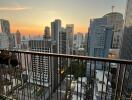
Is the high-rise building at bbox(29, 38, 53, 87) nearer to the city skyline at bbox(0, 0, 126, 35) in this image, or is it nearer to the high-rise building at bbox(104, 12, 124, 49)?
the city skyline at bbox(0, 0, 126, 35)

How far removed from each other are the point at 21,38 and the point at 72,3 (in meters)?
1.83

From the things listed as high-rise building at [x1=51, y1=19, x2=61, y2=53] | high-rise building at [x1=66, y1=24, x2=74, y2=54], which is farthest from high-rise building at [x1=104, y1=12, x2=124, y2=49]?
high-rise building at [x1=51, y1=19, x2=61, y2=53]

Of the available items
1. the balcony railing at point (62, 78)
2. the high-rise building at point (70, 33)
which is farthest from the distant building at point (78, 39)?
the balcony railing at point (62, 78)

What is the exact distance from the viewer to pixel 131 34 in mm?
5816

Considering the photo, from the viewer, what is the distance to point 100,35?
3416 millimetres

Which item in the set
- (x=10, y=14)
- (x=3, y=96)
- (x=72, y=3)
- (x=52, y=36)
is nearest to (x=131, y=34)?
(x=72, y=3)

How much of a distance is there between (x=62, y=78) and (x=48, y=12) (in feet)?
8.59

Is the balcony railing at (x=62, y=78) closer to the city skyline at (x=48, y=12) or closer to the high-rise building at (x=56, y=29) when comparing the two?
the high-rise building at (x=56, y=29)

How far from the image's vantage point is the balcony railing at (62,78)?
5.72 ft

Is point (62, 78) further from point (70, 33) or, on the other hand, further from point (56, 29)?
point (56, 29)

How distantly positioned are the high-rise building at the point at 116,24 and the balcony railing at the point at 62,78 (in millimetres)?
1576

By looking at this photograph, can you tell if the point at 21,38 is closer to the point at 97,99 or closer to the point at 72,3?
the point at 72,3

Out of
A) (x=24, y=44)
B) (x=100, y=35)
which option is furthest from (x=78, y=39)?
(x=24, y=44)

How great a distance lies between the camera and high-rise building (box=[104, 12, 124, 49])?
3.22 meters
